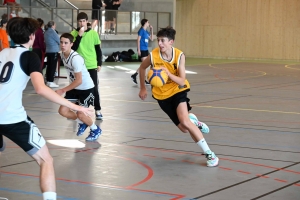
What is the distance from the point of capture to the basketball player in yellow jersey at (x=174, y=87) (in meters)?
7.23

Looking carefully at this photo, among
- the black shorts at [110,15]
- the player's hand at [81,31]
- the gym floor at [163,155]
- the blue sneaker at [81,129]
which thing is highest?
the black shorts at [110,15]

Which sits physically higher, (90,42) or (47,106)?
(90,42)

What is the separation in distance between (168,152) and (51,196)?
3.34 metres

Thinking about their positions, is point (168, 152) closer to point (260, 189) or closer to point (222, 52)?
point (260, 189)

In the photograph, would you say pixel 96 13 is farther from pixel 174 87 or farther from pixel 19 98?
pixel 19 98

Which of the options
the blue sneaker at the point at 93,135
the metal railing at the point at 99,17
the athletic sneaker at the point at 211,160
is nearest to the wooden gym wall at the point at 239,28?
the metal railing at the point at 99,17

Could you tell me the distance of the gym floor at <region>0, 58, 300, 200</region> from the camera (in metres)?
6.01

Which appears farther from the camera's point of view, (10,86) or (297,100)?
(297,100)

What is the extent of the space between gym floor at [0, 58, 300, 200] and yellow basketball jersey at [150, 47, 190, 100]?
2.72 feet

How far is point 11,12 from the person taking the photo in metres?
23.5

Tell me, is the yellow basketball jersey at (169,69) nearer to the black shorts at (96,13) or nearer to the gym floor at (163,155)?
the gym floor at (163,155)

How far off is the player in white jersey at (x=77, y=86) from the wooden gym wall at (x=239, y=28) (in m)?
23.0

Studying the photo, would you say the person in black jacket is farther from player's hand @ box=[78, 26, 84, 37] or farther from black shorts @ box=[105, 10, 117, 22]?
player's hand @ box=[78, 26, 84, 37]

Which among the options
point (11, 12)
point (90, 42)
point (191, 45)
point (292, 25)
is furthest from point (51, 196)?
point (191, 45)
